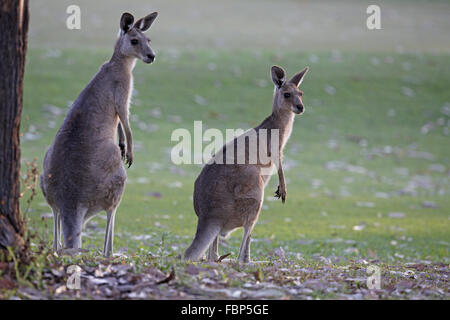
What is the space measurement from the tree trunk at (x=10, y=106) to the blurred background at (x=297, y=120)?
5.74 feet

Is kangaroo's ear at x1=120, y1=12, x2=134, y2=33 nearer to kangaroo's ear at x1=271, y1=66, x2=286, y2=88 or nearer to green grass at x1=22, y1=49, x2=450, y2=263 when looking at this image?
kangaroo's ear at x1=271, y1=66, x2=286, y2=88

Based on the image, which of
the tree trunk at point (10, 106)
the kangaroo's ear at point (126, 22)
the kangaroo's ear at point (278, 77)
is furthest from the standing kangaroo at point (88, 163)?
the kangaroo's ear at point (278, 77)

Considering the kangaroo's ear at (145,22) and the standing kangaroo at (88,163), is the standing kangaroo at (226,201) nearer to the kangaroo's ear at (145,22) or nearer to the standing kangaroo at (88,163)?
the standing kangaroo at (88,163)

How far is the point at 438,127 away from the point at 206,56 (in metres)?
6.70

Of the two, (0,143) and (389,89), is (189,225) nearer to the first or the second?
(0,143)

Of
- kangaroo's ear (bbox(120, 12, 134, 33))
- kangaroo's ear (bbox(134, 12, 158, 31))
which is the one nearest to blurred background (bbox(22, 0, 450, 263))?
kangaroo's ear (bbox(120, 12, 134, 33))

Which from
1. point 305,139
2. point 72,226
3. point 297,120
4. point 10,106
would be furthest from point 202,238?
point 297,120

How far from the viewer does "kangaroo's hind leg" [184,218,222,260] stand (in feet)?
18.2

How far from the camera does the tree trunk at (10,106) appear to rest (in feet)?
14.5

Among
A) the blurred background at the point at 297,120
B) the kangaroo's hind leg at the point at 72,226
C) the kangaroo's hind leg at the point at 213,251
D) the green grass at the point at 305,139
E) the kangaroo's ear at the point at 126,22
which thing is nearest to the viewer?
the kangaroo's hind leg at the point at 72,226

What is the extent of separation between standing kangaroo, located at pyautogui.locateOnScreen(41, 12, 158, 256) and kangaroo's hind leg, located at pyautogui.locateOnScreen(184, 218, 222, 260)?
0.76 metres

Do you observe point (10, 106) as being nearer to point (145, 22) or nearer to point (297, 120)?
point (145, 22)

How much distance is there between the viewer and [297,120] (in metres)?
15.7
